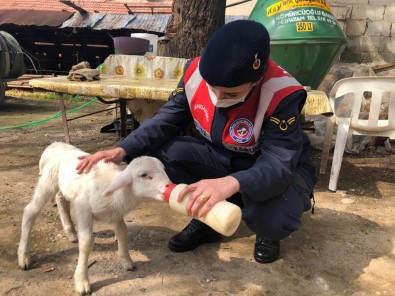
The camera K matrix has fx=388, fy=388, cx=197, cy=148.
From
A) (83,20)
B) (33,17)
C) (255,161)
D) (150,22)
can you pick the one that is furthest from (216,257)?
(33,17)

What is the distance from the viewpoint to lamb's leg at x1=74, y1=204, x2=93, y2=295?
2.05 metres

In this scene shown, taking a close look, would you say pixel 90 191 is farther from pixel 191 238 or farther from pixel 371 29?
pixel 371 29

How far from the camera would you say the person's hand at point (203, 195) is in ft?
5.43

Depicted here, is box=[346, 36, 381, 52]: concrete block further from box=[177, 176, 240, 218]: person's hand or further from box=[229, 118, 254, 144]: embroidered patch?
box=[177, 176, 240, 218]: person's hand

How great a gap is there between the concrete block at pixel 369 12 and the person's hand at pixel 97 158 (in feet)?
25.2

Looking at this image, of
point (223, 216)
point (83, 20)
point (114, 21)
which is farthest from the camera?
point (83, 20)

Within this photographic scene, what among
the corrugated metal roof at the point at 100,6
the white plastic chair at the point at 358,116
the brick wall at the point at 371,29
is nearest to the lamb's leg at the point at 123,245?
the white plastic chair at the point at 358,116

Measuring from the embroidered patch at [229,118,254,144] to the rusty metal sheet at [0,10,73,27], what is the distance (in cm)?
1279

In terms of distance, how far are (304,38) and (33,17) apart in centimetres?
1263

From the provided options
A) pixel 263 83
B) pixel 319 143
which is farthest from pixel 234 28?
pixel 319 143

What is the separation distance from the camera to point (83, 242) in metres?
2.06

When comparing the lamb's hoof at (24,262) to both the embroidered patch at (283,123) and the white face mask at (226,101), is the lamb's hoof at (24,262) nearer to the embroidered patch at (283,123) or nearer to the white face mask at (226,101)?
the white face mask at (226,101)

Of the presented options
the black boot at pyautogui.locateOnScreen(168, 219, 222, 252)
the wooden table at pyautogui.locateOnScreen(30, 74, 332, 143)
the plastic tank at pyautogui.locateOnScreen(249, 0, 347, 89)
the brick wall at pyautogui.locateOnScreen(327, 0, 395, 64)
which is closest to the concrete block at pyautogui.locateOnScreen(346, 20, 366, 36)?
the brick wall at pyautogui.locateOnScreen(327, 0, 395, 64)

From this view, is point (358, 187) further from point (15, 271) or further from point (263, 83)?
point (15, 271)
